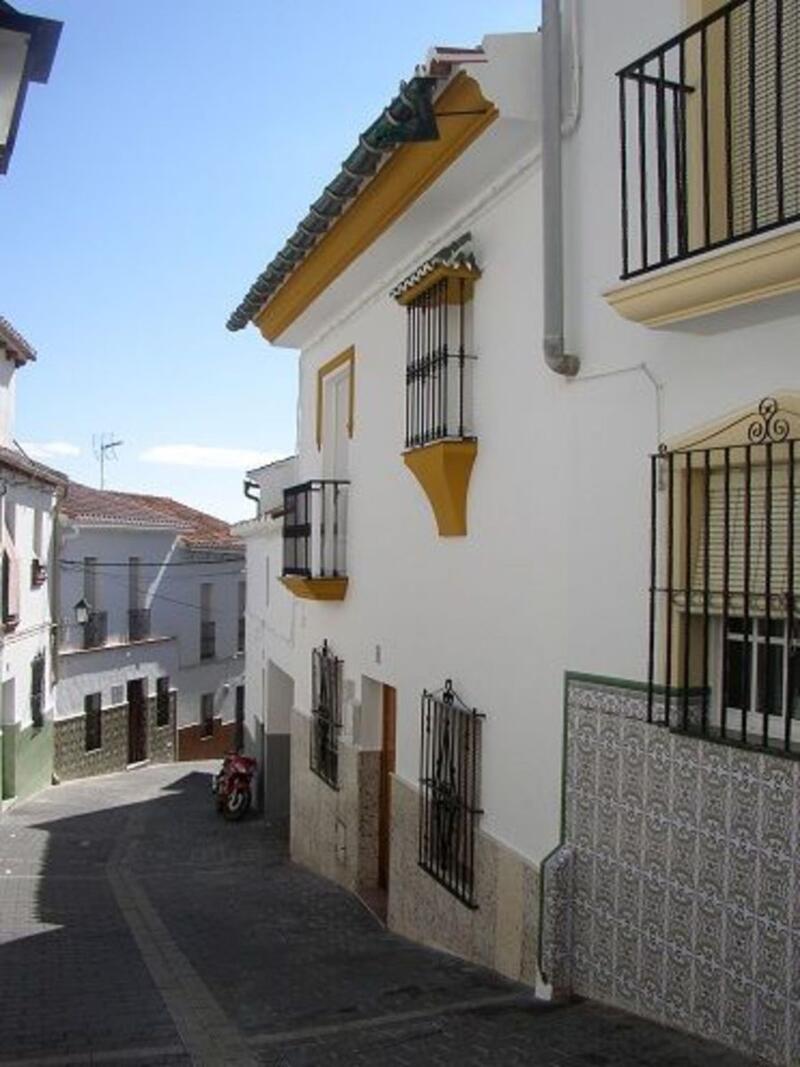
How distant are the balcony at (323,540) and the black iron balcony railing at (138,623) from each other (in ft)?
60.3

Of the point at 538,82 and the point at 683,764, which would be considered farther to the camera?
the point at 538,82

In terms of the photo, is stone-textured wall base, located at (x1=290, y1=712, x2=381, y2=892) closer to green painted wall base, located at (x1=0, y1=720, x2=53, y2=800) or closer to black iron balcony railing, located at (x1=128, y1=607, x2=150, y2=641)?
green painted wall base, located at (x1=0, y1=720, x2=53, y2=800)

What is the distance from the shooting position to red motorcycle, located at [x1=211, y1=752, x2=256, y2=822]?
17.5 metres

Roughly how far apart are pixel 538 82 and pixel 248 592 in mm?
15082

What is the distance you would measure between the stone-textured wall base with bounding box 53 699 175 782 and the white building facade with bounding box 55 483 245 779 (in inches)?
1.0

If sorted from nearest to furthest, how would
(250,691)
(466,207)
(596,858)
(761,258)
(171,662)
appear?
(761,258)
(596,858)
(466,207)
(250,691)
(171,662)

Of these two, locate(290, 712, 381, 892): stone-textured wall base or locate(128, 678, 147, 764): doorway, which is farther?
→ locate(128, 678, 147, 764): doorway

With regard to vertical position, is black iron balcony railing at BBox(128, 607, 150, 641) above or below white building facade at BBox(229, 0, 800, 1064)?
below

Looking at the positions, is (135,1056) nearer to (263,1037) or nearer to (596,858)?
(263,1037)

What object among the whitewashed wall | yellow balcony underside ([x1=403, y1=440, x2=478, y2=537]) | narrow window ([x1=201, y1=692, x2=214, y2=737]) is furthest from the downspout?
narrow window ([x1=201, y1=692, x2=214, y2=737])

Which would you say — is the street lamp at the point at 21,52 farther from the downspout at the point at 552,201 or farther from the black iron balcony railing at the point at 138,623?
the black iron balcony railing at the point at 138,623

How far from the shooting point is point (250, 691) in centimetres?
1977

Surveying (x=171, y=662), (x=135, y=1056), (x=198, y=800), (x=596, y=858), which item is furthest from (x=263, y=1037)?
(x=171, y=662)

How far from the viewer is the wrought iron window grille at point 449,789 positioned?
6852 millimetres
